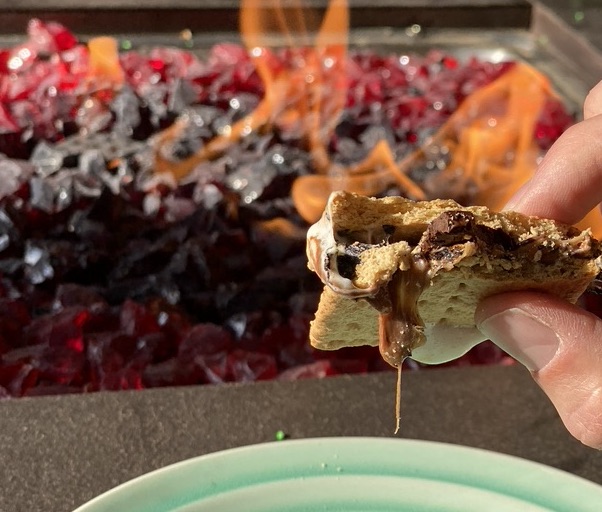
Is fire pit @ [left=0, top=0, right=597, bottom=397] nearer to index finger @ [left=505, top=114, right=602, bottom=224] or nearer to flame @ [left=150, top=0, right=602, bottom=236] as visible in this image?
flame @ [left=150, top=0, right=602, bottom=236]

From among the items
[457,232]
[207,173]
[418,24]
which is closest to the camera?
[457,232]

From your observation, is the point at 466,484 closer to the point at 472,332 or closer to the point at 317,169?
the point at 472,332

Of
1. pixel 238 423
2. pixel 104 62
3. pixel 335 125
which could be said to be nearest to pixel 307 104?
pixel 335 125

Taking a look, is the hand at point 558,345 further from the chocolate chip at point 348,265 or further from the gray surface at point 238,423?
the gray surface at point 238,423

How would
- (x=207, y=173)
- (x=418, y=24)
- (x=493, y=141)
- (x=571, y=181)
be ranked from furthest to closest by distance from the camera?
(x=418, y=24) < (x=493, y=141) < (x=207, y=173) < (x=571, y=181)

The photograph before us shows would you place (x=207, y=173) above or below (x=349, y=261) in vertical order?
below

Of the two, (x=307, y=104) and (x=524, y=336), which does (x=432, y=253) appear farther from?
(x=307, y=104)

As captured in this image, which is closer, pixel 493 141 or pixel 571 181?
pixel 571 181

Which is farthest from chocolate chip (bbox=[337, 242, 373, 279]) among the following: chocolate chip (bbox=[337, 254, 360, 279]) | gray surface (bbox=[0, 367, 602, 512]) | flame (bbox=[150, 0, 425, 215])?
flame (bbox=[150, 0, 425, 215])
